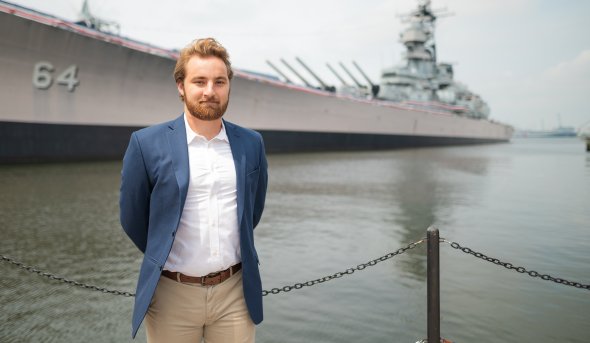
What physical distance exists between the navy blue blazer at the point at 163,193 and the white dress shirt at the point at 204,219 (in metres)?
0.05

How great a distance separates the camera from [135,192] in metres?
2.11

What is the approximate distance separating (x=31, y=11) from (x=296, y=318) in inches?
733

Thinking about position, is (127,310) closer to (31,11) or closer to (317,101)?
(31,11)

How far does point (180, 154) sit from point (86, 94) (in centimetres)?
1967

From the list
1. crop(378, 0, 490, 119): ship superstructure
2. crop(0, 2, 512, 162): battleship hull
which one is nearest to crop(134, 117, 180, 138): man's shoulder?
crop(0, 2, 512, 162): battleship hull

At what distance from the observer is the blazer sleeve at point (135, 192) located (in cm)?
204

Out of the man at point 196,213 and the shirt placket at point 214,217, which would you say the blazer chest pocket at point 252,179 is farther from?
the shirt placket at point 214,217

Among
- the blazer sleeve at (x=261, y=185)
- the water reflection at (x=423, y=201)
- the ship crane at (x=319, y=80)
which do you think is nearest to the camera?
the blazer sleeve at (x=261, y=185)

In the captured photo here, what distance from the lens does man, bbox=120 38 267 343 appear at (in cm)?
201

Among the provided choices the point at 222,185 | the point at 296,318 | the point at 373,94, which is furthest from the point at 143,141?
the point at 373,94

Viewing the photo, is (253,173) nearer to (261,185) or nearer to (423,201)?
(261,185)

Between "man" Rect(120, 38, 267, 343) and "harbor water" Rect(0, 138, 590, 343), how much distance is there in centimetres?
190

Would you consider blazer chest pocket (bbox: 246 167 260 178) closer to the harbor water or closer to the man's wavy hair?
the man's wavy hair

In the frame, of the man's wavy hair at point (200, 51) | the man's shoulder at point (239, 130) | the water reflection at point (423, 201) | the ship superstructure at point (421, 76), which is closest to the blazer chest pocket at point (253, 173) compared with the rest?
the man's shoulder at point (239, 130)
